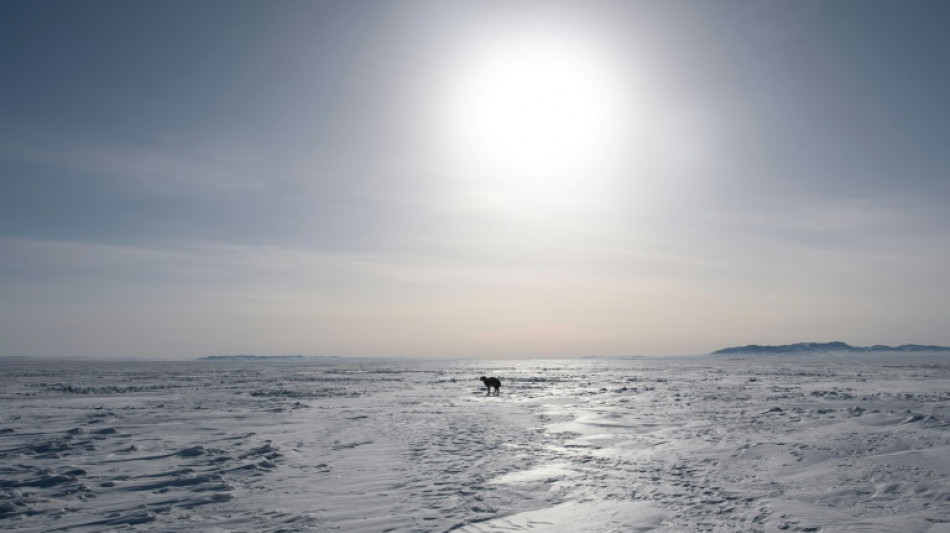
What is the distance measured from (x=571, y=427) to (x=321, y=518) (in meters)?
9.80

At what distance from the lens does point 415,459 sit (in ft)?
37.8

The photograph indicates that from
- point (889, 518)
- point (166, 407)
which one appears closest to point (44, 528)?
point (889, 518)

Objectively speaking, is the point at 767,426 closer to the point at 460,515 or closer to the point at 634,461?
the point at 634,461

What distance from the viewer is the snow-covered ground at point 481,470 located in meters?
7.50

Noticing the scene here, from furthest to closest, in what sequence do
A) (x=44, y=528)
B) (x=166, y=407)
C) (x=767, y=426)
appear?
(x=166, y=407)
(x=767, y=426)
(x=44, y=528)

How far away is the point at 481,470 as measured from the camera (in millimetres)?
Answer: 10406

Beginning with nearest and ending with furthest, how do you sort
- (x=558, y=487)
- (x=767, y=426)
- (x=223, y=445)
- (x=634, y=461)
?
(x=558, y=487), (x=634, y=461), (x=223, y=445), (x=767, y=426)

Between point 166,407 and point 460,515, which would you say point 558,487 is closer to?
point 460,515

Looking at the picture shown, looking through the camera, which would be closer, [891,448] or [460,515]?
[460,515]

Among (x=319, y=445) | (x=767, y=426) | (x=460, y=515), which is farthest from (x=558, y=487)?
(x=767, y=426)

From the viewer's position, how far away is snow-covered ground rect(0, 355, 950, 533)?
750cm

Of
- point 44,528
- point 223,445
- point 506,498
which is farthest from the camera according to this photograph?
point 223,445

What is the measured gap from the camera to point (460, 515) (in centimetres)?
768

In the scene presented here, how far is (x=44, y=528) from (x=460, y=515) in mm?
5550
